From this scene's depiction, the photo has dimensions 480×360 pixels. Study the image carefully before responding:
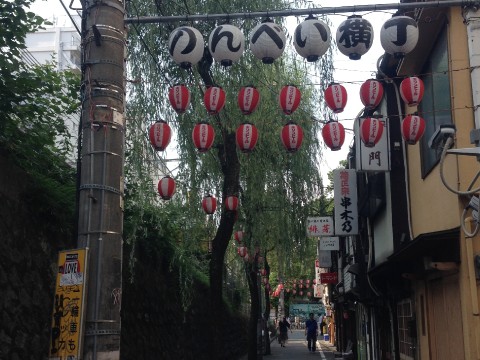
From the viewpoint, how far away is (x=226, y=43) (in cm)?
787

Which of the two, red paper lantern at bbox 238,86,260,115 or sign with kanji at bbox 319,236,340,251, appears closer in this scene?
red paper lantern at bbox 238,86,260,115

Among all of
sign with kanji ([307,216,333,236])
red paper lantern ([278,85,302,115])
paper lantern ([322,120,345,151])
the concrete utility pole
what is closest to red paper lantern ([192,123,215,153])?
red paper lantern ([278,85,302,115])

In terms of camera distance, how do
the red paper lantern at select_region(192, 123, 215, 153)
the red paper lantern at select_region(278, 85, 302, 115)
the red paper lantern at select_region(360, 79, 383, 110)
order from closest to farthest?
the red paper lantern at select_region(360, 79, 383, 110)
the red paper lantern at select_region(278, 85, 302, 115)
the red paper lantern at select_region(192, 123, 215, 153)

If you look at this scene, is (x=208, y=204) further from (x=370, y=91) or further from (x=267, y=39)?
(x=267, y=39)

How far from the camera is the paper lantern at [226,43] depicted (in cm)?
786

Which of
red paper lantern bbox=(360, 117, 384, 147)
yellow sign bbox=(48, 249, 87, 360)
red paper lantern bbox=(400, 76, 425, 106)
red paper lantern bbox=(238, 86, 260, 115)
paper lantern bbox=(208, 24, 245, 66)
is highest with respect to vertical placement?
paper lantern bbox=(208, 24, 245, 66)

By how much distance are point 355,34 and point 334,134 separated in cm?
239

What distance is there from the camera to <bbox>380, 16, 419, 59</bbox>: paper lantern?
7.65m

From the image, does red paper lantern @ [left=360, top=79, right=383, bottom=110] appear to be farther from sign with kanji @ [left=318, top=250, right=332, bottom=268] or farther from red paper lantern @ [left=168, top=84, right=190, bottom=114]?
sign with kanji @ [left=318, top=250, right=332, bottom=268]

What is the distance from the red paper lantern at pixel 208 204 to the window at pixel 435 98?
569 cm

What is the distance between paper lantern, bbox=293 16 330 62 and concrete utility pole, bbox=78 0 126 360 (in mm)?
2725

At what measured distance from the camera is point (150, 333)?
14523 millimetres

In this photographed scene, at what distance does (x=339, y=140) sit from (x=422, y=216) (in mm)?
2593

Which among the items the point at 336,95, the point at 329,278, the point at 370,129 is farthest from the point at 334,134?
the point at 329,278
